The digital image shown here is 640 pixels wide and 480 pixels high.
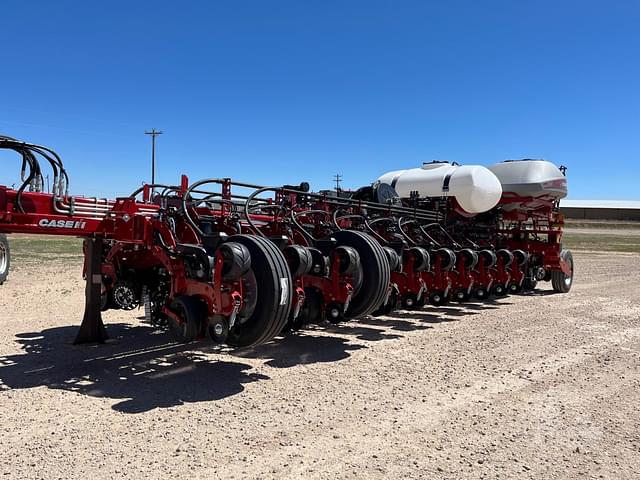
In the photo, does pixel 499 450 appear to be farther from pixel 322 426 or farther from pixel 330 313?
pixel 330 313

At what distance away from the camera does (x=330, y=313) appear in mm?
6289

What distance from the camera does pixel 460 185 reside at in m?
11.0

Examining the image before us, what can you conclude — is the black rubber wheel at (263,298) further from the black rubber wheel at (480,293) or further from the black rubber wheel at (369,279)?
the black rubber wheel at (480,293)

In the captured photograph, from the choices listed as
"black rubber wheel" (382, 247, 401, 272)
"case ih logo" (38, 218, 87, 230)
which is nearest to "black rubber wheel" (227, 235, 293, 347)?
"case ih logo" (38, 218, 87, 230)

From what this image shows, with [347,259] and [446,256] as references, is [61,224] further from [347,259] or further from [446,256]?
[446,256]

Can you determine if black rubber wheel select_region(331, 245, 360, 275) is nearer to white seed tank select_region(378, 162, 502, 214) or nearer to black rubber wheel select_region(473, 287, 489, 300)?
black rubber wheel select_region(473, 287, 489, 300)

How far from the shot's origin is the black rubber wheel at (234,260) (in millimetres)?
4785

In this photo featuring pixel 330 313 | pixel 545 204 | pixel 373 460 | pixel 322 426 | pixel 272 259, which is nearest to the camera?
pixel 373 460

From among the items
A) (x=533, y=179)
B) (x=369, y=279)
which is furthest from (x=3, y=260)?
(x=533, y=179)

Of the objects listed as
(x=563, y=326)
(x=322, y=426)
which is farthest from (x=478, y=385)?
(x=563, y=326)

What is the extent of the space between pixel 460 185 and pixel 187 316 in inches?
292

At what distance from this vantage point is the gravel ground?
3.43 metres

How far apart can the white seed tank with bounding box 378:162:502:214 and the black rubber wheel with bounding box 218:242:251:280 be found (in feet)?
23.3

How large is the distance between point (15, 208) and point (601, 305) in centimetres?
981
